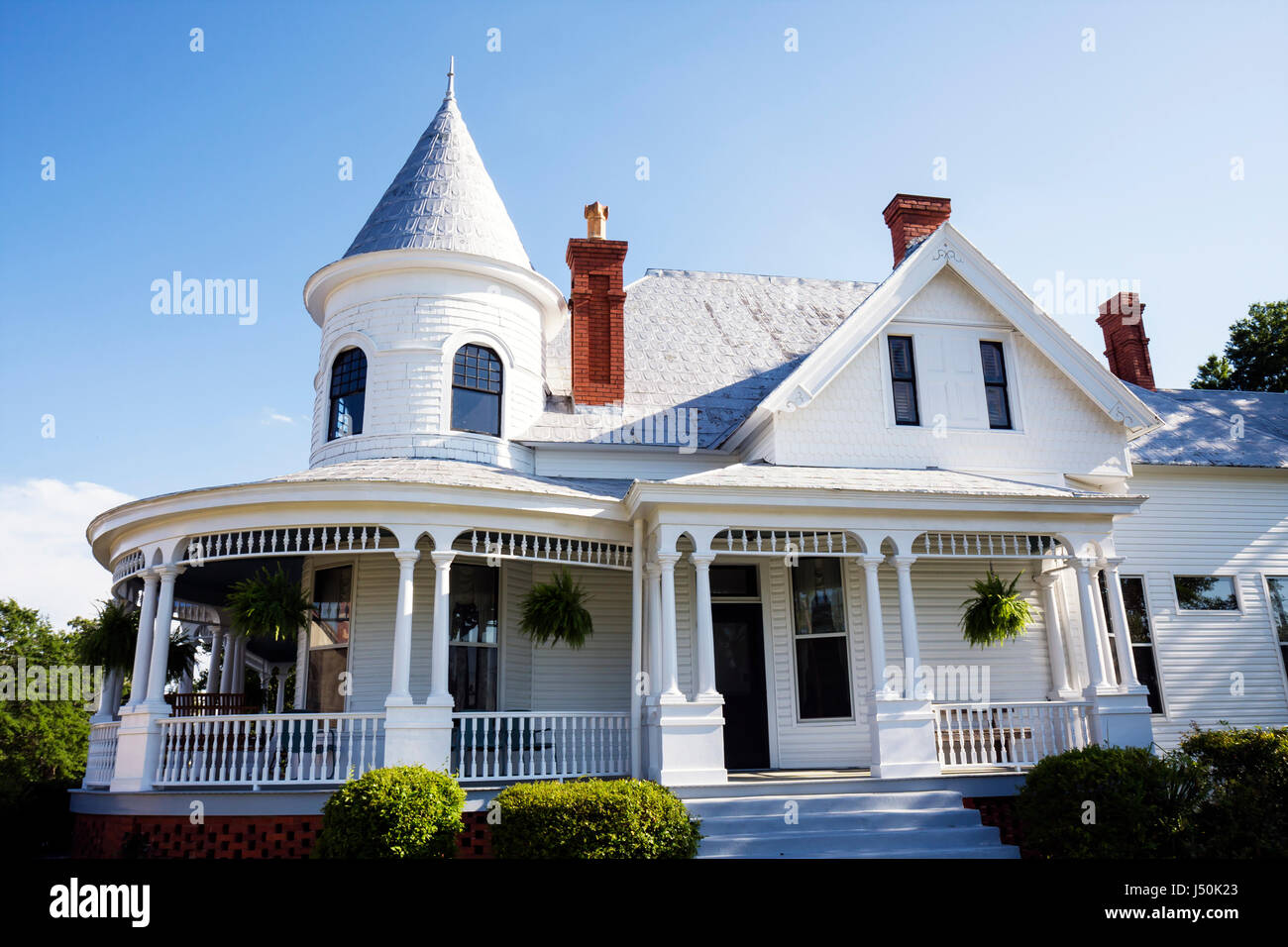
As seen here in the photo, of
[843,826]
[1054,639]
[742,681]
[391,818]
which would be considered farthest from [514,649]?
[1054,639]

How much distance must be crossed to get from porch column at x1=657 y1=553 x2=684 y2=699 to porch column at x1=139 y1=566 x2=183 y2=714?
594 centimetres

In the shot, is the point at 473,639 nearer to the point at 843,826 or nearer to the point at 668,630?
the point at 668,630

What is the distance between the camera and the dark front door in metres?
13.3

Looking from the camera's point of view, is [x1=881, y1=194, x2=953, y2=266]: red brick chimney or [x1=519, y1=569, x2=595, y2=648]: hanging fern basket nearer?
[x1=519, y1=569, x2=595, y2=648]: hanging fern basket

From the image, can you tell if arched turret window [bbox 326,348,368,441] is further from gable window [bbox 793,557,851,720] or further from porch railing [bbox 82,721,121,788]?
gable window [bbox 793,557,851,720]

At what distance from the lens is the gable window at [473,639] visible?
41.5 ft

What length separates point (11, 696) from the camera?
3231 cm

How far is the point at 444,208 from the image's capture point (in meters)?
15.1

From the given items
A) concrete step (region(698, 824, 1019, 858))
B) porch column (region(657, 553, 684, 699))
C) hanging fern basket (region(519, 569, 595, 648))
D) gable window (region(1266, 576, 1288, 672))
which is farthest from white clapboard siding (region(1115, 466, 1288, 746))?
hanging fern basket (region(519, 569, 595, 648))

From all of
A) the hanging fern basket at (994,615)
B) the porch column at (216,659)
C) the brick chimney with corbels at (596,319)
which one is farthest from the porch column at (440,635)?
the hanging fern basket at (994,615)

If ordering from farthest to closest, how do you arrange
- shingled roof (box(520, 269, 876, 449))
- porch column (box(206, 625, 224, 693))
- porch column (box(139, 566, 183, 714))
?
porch column (box(206, 625, 224, 693)) < shingled roof (box(520, 269, 876, 449)) < porch column (box(139, 566, 183, 714))

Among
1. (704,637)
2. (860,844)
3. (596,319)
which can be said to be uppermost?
(596,319)

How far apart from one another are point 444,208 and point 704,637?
8451mm

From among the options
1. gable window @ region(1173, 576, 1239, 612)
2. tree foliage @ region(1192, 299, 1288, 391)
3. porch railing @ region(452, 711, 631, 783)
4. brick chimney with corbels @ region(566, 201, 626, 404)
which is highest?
tree foliage @ region(1192, 299, 1288, 391)
